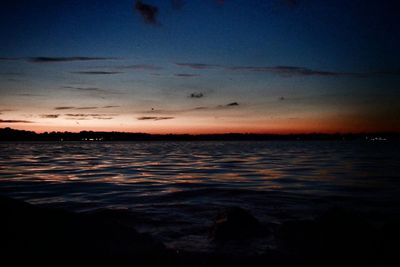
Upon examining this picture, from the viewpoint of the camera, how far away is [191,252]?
6.15 metres

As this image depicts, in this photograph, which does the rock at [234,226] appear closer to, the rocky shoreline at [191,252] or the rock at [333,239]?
the rocky shoreline at [191,252]

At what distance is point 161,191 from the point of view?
14.0 m

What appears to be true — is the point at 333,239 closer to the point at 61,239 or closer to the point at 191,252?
the point at 191,252

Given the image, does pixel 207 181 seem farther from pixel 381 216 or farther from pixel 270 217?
pixel 381 216

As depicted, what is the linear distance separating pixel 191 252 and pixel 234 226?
4.98 feet

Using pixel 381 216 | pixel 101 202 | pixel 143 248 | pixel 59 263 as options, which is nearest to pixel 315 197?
pixel 381 216

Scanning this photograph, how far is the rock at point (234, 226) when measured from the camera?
7012 millimetres

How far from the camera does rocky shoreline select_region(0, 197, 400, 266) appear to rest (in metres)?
4.23

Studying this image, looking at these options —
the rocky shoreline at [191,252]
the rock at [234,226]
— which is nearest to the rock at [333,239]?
the rocky shoreline at [191,252]

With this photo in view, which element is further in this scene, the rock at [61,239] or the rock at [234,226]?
the rock at [234,226]

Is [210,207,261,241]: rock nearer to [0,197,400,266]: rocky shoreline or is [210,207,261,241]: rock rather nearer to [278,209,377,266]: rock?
[0,197,400,266]: rocky shoreline

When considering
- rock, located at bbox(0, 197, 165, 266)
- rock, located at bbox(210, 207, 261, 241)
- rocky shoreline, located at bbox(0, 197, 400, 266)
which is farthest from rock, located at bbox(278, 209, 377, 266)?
rock, located at bbox(0, 197, 165, 266)

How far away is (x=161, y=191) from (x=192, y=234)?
6.73m

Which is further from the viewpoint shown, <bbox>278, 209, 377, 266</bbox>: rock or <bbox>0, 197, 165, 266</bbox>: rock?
<bbox>278, 209, 377, 266</bbox>: rock
